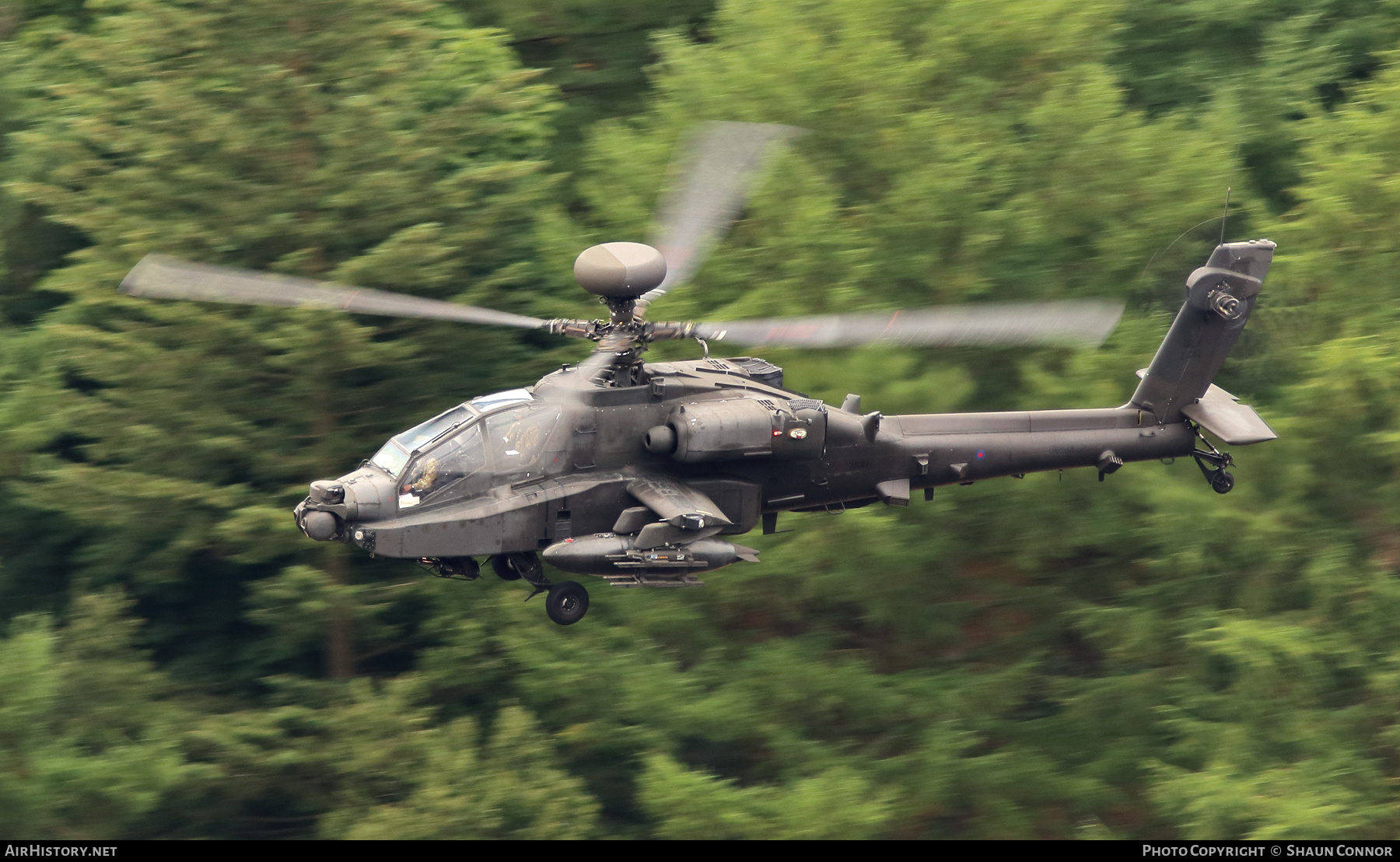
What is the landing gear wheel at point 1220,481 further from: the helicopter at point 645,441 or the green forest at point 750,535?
the green forest at point 750,535

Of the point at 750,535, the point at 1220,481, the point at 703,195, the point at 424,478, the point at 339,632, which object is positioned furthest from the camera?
the point at 750,535

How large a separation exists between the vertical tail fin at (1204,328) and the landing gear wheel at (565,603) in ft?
Answer: 19.5

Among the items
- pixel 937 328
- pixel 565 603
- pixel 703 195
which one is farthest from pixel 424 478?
pixel 937 328

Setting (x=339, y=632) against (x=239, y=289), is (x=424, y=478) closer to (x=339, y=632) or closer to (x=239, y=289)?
(x=239, y=289)

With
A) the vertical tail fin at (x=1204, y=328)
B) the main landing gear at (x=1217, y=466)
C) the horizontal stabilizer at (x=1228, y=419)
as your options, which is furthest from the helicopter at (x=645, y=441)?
the main landing gear at (x=1217, y=466)

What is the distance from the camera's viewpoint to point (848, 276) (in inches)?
789

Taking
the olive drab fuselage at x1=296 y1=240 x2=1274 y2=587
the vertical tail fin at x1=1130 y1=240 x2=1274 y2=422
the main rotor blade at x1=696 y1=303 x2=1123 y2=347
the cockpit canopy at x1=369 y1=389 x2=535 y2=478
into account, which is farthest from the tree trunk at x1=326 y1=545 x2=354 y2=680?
the vertical tail fin at x1=1130 y1=240 x2=1274 y2=422

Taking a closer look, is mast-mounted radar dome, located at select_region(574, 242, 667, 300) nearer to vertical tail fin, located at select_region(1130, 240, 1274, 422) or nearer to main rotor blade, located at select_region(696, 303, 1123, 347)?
main rotor blade, located at select_region(696, 303, 1123, 347)

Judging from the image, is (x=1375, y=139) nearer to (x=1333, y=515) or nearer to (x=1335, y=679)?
(x=1333, y=515)

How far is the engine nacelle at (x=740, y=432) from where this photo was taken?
Result: 14281 mm

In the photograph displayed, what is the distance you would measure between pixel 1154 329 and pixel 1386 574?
393 cm

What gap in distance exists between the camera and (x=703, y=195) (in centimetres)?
1492

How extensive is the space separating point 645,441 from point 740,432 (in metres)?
0.85

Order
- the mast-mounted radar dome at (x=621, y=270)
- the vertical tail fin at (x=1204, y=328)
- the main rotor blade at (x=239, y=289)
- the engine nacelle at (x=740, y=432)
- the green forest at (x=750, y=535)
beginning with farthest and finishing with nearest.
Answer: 1. the green forest at (x=750, y=535)
2. the vertical tail fin at (x=1204, y=328)
3. the engine nacelle at (x=740, y=432)
4. the main rotor blade at (x=239, y=289)
5. the mast-mounted radar dome at (x=621, y=270)
